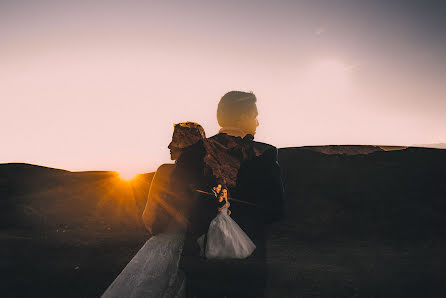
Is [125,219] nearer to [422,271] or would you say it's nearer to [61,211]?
[61,211]

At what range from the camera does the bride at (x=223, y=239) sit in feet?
3.61

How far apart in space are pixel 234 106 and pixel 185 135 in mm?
1170

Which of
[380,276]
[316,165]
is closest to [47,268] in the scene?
[380,276]

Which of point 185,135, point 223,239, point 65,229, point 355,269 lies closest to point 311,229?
point 355,269

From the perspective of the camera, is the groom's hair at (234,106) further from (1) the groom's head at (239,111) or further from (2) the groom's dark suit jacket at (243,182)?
(2) the groom's dark suit jacket at (243,182)

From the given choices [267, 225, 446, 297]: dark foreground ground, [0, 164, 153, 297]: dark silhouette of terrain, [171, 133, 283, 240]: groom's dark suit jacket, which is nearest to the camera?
[171, 133, 283, 240]: groom's dark suit jacket

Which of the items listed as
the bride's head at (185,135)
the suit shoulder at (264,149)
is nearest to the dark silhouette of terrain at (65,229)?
the bride's head at (185,135)

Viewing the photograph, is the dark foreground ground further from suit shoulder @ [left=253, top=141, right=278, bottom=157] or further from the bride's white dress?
suit shoulder @ [left=253, top=141, right=278, bottom=157]

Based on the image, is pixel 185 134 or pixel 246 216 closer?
pixel 185 134

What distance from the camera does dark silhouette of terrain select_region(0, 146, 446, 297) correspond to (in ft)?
5.05

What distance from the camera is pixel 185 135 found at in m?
1.20

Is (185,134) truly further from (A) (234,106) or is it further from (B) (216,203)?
(A) (234,106)

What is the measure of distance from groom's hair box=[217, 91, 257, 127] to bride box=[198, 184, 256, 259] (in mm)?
1173

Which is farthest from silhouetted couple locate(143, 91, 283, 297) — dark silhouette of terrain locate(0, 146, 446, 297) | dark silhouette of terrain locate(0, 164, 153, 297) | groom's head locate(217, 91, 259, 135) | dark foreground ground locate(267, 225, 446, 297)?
dark silhouette of terrain locate(0, 164, 153, 297)
